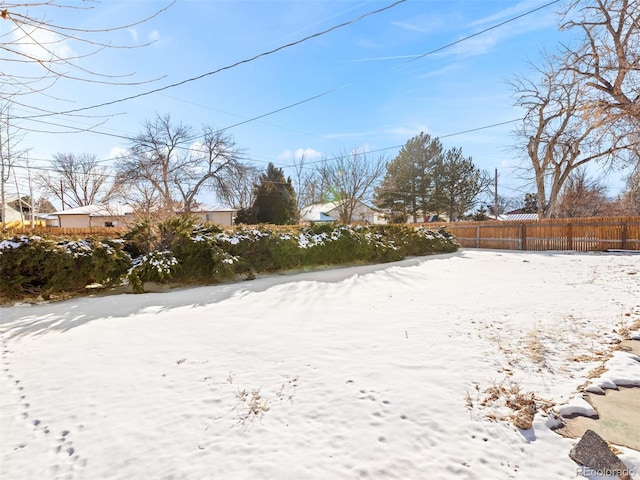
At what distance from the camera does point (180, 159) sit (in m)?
25.4

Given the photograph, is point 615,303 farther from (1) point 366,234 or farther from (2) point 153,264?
(2) point 153,264

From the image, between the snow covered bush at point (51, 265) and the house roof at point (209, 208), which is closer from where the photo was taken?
the snow covered bush at point (51, 265)

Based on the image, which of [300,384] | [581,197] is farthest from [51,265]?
[581,197]

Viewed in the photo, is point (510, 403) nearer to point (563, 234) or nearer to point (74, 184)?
point (563, 234)

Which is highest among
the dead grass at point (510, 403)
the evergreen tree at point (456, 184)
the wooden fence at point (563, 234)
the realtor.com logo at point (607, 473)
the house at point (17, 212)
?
the evergreen tree at point (456, 184)

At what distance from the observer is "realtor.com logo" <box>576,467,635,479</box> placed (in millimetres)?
1576

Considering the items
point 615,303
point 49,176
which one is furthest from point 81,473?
point 49,176

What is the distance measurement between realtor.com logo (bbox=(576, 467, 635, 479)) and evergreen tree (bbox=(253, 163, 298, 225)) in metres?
23.2

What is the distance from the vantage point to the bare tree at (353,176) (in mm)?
25266

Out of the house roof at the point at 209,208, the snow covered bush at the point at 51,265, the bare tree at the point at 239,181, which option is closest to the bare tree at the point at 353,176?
the bare tree at the point at 239,181

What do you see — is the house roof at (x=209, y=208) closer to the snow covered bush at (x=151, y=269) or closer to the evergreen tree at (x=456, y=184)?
the snow covered bush at (x=151, y=269)

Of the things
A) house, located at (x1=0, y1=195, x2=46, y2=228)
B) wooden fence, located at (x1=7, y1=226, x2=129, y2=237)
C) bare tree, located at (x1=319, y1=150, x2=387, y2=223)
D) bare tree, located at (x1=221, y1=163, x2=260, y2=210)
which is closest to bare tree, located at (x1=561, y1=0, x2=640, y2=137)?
wooden fence, located at (x1=7, y1=226, x2=129, y2=237)

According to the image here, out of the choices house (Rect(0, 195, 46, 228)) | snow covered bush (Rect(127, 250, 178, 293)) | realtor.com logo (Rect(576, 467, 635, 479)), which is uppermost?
house (Rect(0, 195, 46, 228))

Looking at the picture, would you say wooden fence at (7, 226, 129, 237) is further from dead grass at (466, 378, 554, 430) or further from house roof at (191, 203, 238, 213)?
house roof at (191, 203, 238, 213)
